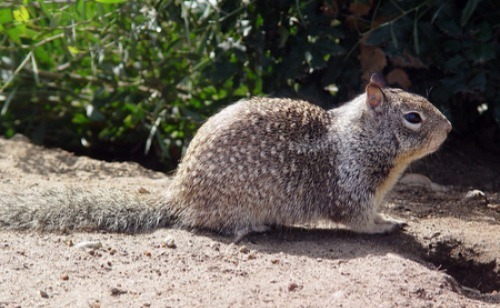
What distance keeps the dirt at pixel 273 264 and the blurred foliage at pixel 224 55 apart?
37.7 inches

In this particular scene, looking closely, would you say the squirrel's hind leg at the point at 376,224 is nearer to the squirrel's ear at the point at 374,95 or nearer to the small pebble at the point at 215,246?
the squirrel's ear at the point at 374,95

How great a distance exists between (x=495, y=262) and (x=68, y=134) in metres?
4.35

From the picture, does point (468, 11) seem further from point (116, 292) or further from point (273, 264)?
point (116, 292)

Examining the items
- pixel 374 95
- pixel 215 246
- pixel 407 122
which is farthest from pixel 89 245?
pixel 407 122

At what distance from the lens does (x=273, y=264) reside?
425 centimetres

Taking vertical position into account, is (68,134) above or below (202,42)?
below

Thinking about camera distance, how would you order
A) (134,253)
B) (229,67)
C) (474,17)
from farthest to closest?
1. (229,67)
2. (474,17)
3. (134,253)

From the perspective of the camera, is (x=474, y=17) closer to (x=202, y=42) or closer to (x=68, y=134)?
(x=202, y=42)

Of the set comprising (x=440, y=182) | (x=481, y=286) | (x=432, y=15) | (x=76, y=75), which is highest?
(x=432, y=15)

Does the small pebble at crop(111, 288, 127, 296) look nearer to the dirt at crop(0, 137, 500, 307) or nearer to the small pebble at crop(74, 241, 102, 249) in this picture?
the dirt at crop(0, 137, 500, 307)

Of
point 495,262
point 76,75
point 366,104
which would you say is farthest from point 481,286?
point 76,75

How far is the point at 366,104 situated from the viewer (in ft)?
16.3

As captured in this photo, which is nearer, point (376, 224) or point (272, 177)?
point (272, 177)

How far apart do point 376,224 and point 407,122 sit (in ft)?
2.19
